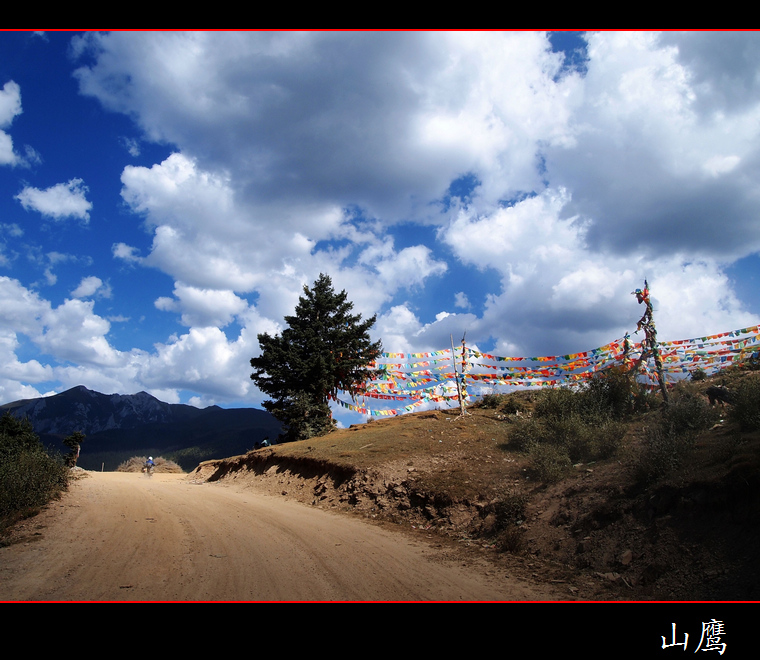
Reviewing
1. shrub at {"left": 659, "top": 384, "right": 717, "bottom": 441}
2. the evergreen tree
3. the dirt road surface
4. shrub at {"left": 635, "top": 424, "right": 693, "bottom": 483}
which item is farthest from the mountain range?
shrub at {"left": 635, "top": 424, "right": 693, "bottom": 483}

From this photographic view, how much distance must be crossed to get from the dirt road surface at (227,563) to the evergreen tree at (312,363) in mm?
18637

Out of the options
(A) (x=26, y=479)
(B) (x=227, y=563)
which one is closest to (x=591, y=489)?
(B) (x=227, y=563)

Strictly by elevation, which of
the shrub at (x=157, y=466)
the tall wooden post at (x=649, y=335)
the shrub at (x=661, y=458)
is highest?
the tall wooden post at (x=649, y=335)

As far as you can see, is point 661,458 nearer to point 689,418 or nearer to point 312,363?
point 689,418

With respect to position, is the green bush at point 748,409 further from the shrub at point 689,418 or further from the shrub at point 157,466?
the shrub at point 157,466

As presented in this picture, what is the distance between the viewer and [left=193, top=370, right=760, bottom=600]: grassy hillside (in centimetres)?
584

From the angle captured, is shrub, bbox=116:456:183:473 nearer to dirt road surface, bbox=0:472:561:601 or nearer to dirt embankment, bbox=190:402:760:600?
dirt embankment, bbox=190:402:760:600

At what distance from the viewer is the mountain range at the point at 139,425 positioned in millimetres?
100250

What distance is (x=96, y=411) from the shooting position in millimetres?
146750

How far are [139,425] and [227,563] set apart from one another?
16087 cm

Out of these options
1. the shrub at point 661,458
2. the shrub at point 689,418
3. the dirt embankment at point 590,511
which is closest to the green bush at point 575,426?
the dirt embankment at point 590,511

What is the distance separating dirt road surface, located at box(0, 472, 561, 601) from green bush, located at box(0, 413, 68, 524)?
50cm
